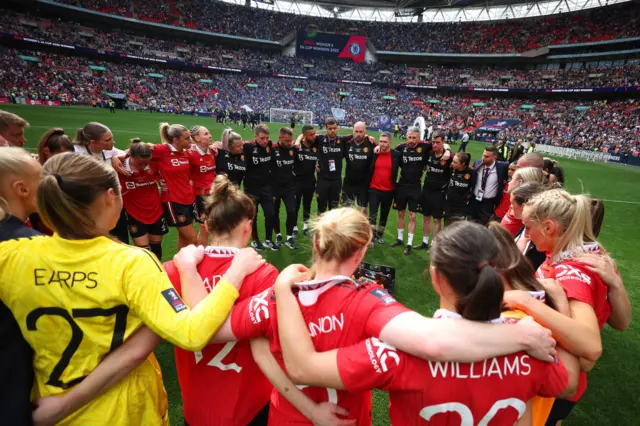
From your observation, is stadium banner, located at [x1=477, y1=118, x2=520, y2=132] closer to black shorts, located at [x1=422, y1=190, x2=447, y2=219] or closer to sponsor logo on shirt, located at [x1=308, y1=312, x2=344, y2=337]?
black shorts, located at [x1=422, y1=190, x2=447, y2=219]

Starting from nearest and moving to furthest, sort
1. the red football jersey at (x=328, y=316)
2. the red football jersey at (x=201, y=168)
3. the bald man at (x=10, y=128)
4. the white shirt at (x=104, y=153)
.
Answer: the red football jersey at (x=328, y=316) → the bald man at (x=10, y=128) → the white shirt at (x=104, y=153) → the red football jersey at (x=201, y=168)

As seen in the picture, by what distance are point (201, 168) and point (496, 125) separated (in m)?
48.8

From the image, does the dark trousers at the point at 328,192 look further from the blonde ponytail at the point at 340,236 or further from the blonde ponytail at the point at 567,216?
the blonde ponytail at the point at 340,236

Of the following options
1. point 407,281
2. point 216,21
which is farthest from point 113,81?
point 407,281

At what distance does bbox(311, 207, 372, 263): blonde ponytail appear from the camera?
1554 mm

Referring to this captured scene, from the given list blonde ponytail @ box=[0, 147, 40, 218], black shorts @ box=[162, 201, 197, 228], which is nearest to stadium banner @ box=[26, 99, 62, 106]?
black shorts @ box=[162, 201, 197, 228]

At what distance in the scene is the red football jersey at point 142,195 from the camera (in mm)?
4719

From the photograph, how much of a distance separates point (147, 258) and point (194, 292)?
32 cm

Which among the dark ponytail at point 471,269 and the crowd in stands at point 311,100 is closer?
the dark ponytail at point 471,269

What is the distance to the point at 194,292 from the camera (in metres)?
1.68

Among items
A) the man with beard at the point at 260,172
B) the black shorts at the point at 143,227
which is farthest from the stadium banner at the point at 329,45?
the black shorts at the point at 143,227

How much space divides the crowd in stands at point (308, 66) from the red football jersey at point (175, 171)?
169 ft

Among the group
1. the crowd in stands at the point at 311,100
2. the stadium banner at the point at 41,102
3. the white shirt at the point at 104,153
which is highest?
the crowd in stands at the point at 311,100

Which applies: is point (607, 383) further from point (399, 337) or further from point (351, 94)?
point (351, 94)
